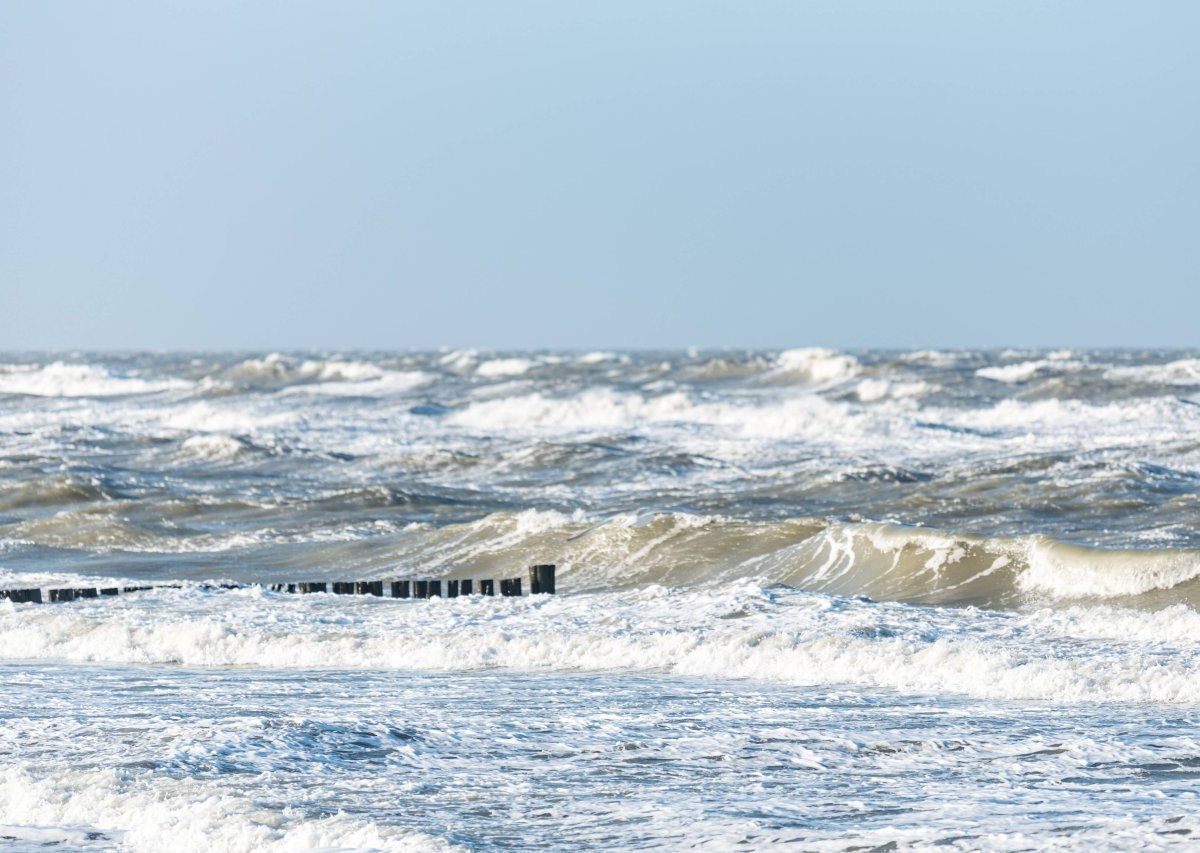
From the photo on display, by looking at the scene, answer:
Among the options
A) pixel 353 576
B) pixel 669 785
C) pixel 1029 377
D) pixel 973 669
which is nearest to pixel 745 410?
pixel 1029 377

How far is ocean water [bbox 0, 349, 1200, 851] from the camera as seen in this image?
287 inches

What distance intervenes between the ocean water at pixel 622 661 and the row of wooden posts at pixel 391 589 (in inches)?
12.7

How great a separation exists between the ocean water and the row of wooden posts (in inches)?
12.7

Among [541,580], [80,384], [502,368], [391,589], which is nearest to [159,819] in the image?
[391,589]

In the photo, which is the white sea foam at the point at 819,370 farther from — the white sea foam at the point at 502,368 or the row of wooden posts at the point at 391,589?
the row of wooden posts at the point at 391,589

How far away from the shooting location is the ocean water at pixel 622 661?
24.0ft

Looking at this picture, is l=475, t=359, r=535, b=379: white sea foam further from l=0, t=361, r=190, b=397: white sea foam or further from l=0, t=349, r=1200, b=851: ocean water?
l=0, t=349, r=1200, b=851: ocean water

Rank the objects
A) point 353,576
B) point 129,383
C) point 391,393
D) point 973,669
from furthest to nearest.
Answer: point 129,383 → point 391,393 → point 353,576 → point 973,669

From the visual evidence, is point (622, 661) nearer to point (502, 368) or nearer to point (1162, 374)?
point (1162, 374)

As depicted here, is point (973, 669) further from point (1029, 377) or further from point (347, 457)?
point (1029, 377)

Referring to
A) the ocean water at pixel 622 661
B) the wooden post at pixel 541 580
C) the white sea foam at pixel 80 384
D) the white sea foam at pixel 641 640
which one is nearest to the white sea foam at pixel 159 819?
the ocean water at pixel 622 661

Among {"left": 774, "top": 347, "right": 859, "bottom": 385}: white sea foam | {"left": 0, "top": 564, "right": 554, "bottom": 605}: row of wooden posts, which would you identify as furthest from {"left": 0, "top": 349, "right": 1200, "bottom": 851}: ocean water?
{"left": 774, "top": 347, "right": 859, "bottom": 385}: white sea foam

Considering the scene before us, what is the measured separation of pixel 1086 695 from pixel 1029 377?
50008 mm

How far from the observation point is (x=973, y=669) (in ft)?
35.3
